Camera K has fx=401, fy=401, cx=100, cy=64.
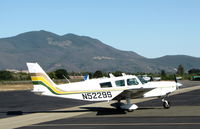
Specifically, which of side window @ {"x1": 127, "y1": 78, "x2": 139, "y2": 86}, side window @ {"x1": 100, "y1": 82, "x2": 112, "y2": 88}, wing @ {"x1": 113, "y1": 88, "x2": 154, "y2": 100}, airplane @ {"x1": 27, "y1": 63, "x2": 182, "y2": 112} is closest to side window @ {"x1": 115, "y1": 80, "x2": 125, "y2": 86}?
airplane @ {"x1": 27, "y1": 63, "x2": 182, "y2": 112}

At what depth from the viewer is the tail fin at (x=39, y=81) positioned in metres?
23.2

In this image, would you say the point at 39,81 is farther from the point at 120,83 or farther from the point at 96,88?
the point at 120,83

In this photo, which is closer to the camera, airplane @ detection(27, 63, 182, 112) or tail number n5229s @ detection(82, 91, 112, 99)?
airplane @ detection(27, 63, 182, 112)

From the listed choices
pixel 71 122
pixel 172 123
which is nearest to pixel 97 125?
pixel 71 122

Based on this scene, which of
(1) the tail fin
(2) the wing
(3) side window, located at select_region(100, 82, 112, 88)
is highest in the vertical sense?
(1) the tail fin

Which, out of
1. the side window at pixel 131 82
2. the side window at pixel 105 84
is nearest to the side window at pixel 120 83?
the side window at pixel 131 82

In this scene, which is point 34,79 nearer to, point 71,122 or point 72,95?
point 72,95

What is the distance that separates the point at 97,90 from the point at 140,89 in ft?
8.26

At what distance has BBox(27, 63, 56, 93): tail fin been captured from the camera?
23.2 meters

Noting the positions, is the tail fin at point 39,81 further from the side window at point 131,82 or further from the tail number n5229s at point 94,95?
the side window at point 131,82

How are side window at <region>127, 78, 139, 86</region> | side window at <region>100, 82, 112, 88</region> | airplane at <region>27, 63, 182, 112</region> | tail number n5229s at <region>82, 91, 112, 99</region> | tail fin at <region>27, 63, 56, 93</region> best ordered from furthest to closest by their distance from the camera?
side window at <region>127, 78, 139, 86</region> < side window at <region>100, 82, 112, 88</region> < tail number n5229s at <region>82, 91, 112, 99</region> < airplane at <region>27, 63, 182, 112</region> < tail fin at <region>27, 63, 56, 93</region>

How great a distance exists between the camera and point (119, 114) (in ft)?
74.0

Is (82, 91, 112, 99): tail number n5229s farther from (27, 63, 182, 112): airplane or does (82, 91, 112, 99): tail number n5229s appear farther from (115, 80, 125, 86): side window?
(115, 80, 125, 86): side window

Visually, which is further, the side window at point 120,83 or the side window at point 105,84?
the side window at point 120,83
